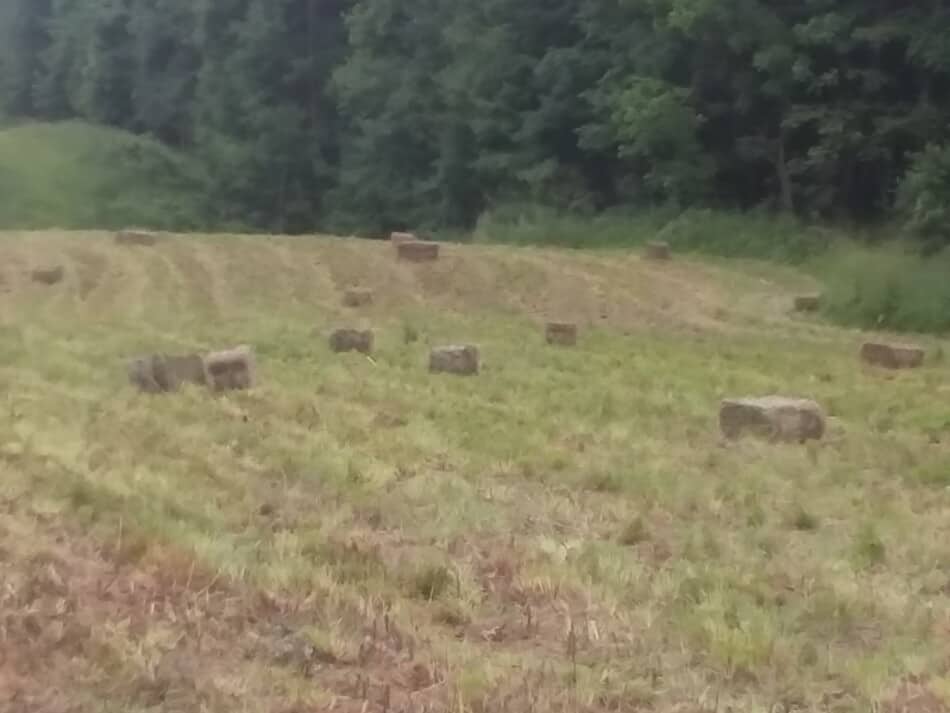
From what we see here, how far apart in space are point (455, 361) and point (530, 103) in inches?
1287

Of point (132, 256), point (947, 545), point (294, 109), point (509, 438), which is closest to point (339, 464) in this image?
point (509, 438)

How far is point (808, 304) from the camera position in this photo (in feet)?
78.2

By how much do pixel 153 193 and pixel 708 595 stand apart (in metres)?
55.9

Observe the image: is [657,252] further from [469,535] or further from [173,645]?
[173,645]

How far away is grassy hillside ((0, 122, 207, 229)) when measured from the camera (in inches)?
2218

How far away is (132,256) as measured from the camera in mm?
28844

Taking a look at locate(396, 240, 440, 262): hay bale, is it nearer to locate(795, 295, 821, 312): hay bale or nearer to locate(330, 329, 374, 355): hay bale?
locate(795, 295, 821, 312): hay bale

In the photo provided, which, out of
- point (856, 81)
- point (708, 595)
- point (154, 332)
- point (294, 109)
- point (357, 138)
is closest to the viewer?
point (708, 595)

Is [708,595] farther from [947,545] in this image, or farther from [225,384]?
[225,384]

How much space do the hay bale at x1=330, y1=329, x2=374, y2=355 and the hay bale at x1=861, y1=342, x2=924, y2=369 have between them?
192 inches

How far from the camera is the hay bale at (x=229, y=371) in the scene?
14.5 m

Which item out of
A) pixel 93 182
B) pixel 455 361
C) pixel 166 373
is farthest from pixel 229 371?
pixel 93 182

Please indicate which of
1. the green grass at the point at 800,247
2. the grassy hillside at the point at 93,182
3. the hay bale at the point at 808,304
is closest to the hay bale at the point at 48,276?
the hay bale at the point at 808,304

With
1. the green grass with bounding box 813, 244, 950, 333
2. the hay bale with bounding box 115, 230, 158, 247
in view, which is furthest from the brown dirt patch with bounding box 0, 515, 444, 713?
the hay bale with bounding box 115, 230, 158, 247
